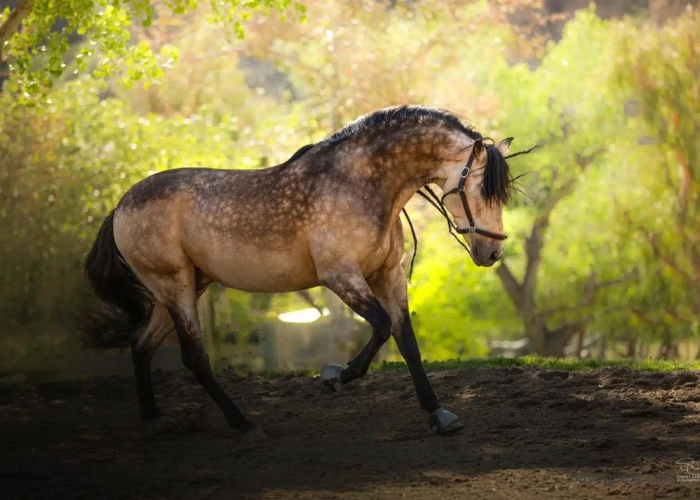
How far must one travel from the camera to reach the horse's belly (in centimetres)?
612

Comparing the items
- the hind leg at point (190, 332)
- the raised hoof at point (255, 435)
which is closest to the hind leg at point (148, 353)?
the hind leg at point (190, 332)

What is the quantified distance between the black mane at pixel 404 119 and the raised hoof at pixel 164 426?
2307mm

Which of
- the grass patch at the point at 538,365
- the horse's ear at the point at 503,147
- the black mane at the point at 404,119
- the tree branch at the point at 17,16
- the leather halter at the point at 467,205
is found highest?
the tree branch at the point at 17,16

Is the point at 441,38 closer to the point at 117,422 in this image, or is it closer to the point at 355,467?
the point at 117,422

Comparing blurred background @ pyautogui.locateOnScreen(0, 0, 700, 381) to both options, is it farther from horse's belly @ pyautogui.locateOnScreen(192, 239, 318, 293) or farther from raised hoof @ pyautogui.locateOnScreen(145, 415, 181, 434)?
horse's belly @ pyautogui.locateOnScreen(192, 239, 318, 293)

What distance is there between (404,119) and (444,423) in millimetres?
1999

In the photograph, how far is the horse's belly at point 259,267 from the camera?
20.1 feet

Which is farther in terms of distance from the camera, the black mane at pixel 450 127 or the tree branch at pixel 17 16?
the tree branch at pixel 17 16

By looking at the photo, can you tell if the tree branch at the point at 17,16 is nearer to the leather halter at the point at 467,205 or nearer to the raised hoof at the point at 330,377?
the raised hoof at the point at 330,377

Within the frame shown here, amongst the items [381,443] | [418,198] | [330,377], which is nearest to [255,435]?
[330,377]

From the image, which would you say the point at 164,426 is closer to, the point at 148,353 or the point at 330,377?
the point at 148,353

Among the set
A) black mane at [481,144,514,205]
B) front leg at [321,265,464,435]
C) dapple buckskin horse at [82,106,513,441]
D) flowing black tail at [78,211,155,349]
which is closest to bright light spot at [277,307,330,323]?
flowing black tail at [78,211,155,349]

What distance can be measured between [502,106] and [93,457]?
22.7 metres

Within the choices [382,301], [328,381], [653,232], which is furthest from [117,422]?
[653,232]
